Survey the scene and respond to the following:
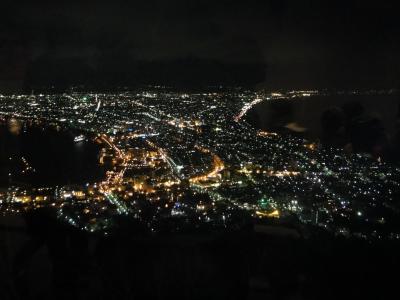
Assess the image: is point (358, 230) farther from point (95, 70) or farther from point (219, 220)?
point (95, 70)

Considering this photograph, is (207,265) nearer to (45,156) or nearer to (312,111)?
(45,156)

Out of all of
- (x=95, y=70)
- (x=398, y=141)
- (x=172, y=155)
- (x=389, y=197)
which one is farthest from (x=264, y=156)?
(x=95, y=70)

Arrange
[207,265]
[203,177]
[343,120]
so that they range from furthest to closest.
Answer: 1. [343,120]
2. [203,177]
3. [207,265]

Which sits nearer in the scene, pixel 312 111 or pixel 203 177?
pixel 203 177

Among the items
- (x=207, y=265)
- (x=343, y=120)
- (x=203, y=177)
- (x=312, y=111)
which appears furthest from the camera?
(x=312, y=111)

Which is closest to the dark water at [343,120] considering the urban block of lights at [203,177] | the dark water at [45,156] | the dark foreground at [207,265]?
the urban block of lights at [203,177]

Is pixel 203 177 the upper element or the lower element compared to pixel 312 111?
lower

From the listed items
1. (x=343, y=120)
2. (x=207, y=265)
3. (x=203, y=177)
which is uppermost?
(x=343, y=120)

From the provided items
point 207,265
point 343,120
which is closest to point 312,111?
point 343,120
